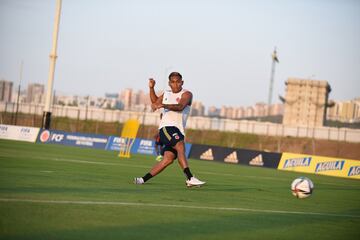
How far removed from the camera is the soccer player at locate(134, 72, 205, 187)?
12750 millimetres

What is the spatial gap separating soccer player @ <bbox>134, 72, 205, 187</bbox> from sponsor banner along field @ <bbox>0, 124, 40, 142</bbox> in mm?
30137

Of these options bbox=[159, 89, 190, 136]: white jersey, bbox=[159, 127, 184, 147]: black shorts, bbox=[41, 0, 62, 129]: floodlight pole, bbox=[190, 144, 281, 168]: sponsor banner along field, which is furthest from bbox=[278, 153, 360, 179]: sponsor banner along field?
bbox=[159, 127, 184, 147]: black shorts

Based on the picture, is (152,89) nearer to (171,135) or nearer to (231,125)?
(171,135)

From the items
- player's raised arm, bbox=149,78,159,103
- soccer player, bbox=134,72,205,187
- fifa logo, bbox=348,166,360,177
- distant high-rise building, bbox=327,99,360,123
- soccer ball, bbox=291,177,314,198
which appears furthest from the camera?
distant high-rise building, bbox=327,99,360,123

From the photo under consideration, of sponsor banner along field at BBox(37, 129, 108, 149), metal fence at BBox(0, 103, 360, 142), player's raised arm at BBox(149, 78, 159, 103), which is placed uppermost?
player's raised arm at BBox(149, 78, 159, 103)

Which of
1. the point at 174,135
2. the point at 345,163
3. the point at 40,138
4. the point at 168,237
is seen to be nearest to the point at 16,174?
the point at 174,135

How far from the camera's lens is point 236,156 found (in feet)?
124

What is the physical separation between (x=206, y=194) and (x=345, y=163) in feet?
70.5

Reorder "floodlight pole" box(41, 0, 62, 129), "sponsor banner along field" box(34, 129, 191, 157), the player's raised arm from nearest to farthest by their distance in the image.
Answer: the player's raised arm < "sponsor banner along field" box(34, 129, 191, 157) < "floodlight pole" box(41, 0, 62, 129)

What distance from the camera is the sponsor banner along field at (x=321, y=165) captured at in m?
32.0

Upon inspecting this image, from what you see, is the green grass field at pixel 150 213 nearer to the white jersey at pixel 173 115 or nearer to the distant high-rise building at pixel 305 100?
the white jersey at pixel 173 115

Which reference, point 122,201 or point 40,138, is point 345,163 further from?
point 122,201

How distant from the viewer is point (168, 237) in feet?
22.2

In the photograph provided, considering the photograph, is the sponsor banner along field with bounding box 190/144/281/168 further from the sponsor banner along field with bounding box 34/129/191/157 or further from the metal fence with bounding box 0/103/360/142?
the metal fence with bounding box 0/103/360/142
